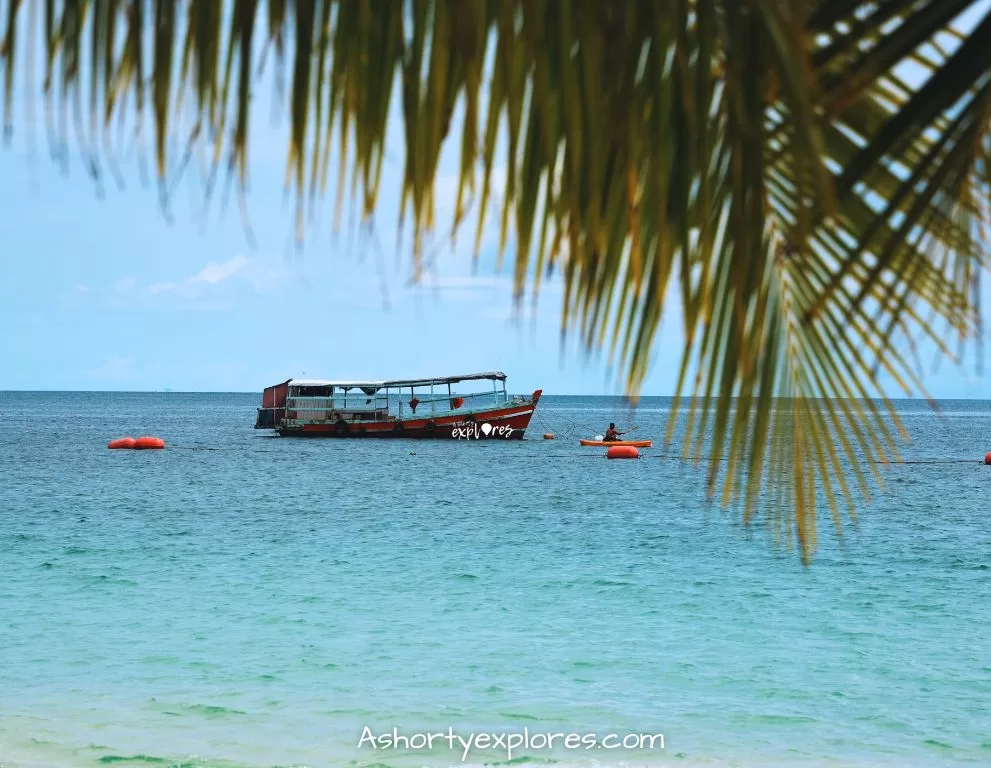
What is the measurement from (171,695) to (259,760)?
2.69 meters

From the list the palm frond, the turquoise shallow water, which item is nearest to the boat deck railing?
the turquoise shallow water

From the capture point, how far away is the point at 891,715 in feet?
41.7

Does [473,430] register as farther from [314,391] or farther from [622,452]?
[622,452]

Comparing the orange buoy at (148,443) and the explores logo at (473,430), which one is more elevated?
the explores logo at (473,430)

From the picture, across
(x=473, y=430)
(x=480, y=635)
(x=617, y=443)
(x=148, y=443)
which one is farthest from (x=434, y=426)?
(x=480, y=635)

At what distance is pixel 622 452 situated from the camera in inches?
2138

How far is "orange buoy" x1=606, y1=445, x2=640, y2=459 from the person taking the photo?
53.7m

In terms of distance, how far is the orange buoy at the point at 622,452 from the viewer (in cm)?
5366

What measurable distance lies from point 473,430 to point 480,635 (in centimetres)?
4946

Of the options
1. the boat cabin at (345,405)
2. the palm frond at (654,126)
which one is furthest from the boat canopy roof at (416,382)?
the palm frond at (654,126)

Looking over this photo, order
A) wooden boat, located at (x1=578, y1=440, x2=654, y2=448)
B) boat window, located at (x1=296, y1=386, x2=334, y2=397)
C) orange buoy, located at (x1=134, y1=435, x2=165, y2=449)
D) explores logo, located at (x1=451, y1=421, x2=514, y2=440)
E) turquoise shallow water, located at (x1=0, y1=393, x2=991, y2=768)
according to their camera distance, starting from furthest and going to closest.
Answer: explores logo, located at (x1=451, y1=421, x2=514, y2=440)
boat window, located at (x1=296, y1=386, x2=334, y2=397)
orange buoy, located at (x1=134, y1=435, x2=165, y2=449)
wooden boat, located at (x1=578, y1=440, x2=654, y2=448)
turquoise shallow water, located at (x1=0, y1=393, x2=991, y2=768)

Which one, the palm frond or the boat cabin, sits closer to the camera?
the palm frond

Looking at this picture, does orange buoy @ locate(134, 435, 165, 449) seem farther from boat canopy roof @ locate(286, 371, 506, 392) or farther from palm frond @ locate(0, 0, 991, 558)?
palm frond @ locate(0, 0, 991, 558)

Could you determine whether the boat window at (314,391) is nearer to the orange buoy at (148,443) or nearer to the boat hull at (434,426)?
the boat hull at (434,426)
